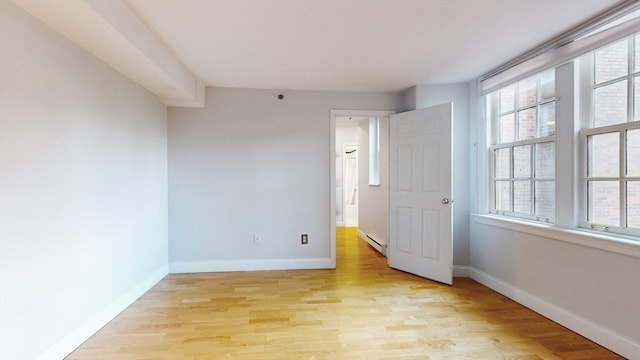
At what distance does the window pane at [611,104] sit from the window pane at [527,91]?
0.54 metres

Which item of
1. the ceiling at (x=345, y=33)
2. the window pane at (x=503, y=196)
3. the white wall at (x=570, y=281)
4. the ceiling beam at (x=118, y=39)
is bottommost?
the white wall at (x=570, y=281)

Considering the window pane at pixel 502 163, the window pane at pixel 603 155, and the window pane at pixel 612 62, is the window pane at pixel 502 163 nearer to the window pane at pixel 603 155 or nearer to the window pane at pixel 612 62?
the window pane at pixel 603 155

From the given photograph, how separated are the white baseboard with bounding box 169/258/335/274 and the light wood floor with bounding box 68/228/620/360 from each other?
250 mm

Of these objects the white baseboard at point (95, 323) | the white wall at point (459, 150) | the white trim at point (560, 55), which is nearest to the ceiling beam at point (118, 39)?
the white baseboard at point (95, 323)

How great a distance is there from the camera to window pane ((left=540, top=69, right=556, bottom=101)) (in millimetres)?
2491

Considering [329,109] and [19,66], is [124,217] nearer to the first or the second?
[19,66]

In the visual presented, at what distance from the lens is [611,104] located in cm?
208

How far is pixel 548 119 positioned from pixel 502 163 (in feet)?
2.15

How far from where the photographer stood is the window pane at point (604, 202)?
6.70 ft

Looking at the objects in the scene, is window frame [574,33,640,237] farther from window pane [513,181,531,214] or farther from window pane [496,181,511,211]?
window pane [496,181,511,211]

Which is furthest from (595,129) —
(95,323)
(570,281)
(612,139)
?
(95,323)

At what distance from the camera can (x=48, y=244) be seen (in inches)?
70.2

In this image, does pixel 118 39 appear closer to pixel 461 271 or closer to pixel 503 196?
pixel 503 196

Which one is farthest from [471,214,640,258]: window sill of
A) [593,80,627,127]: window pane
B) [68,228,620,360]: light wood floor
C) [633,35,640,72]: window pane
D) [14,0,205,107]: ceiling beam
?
[14,0,205,107]: ceiling beam
